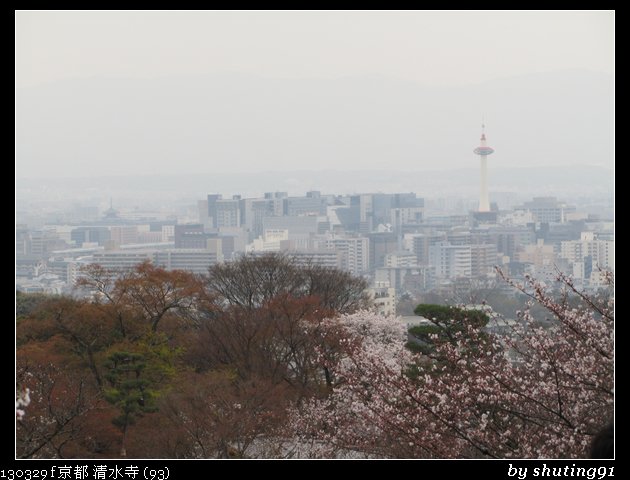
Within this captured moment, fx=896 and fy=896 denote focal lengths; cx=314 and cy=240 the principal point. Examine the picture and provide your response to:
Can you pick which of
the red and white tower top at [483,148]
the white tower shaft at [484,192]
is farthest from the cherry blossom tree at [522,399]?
the white tower shaft at [484,192]

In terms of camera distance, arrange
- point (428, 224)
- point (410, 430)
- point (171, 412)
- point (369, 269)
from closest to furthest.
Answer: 1. point (410, 430)
2. point (171, 412)
3. point (369, 269)
4. point (428, 224)

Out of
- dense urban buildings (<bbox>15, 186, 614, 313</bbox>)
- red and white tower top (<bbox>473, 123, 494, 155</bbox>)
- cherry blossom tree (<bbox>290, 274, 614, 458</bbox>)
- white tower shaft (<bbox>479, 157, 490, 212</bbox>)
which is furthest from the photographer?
white tower shaft (<bbox>479, 157, 490, 212</bbox>)

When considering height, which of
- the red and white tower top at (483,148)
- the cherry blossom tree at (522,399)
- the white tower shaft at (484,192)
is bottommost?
the cherry blossom tree at (522,399)

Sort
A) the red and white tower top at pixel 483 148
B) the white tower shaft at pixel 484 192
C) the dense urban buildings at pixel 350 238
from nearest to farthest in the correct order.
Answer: the dense urban buildings at pixel 350 238 → the red and white tower top at pixel 483 148 → the white tower shaft at pixel 484 192

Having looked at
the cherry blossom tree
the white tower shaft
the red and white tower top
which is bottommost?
the cherry blossom tree

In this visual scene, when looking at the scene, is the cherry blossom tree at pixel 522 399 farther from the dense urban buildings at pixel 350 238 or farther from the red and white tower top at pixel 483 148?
the red and white tower top at pixel 483 148

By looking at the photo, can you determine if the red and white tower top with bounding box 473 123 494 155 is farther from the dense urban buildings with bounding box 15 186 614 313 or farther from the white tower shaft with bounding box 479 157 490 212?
the dense urban buildings with bounding box 15 186 614 313

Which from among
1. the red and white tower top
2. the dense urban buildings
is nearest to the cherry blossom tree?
the dense urban buildings

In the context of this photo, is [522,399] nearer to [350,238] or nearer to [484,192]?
[350,238]

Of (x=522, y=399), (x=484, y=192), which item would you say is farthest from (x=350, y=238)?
(x=522, y=399)

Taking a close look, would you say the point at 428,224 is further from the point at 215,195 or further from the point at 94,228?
the point at 94,228

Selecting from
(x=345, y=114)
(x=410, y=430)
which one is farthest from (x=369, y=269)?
(x=410, y=430)
